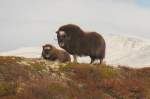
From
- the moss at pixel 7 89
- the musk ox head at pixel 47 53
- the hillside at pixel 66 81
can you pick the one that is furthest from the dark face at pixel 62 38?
the moss at pixel 7 89

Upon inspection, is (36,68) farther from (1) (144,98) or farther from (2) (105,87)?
(1) (144,98)

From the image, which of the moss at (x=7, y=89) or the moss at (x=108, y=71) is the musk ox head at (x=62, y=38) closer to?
the moss at (x=108, y=71)

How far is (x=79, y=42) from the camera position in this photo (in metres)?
27.4

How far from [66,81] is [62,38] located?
248 inches

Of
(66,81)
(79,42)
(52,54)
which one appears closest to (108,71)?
(66,81)

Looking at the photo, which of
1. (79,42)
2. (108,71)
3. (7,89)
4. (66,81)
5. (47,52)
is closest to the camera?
(7,89)

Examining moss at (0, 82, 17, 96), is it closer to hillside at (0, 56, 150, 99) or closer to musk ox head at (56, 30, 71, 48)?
hillside at (0, 56, 150, 99)

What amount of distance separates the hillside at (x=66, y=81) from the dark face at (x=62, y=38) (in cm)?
381

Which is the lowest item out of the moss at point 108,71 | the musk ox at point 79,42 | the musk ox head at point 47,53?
the moss at point 108,71

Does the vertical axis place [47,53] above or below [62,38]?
below

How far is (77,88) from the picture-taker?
20.0 metres

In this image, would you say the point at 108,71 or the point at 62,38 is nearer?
the point at 108,71

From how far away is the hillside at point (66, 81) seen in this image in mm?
18119

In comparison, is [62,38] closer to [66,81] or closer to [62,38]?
[62,38]
